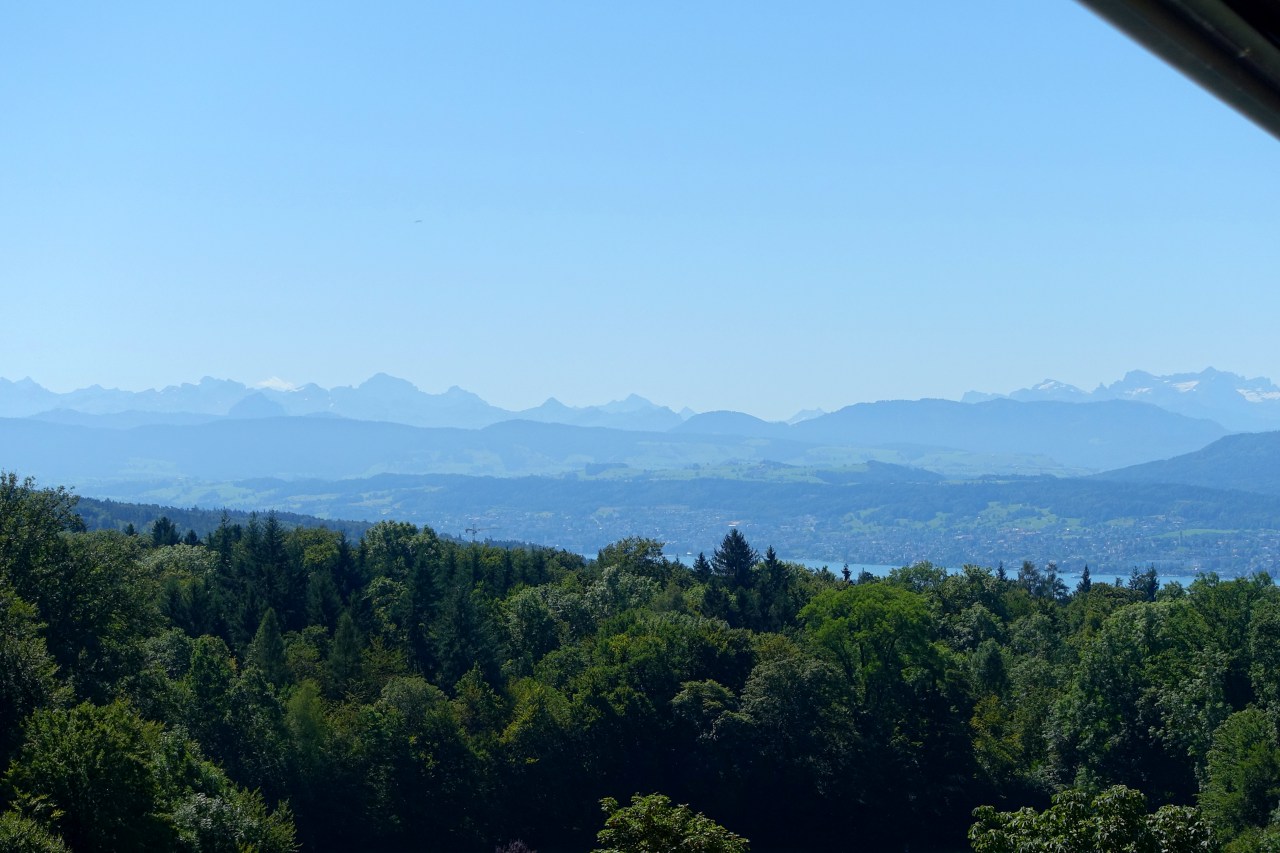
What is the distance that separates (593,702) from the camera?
177ft

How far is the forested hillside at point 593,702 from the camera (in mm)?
38531

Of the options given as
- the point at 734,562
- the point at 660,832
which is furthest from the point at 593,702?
the point at 660,832

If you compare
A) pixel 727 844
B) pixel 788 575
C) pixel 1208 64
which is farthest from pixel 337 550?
pixel 1208 64

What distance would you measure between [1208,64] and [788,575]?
74.6 metres

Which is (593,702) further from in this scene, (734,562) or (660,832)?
(660,832)

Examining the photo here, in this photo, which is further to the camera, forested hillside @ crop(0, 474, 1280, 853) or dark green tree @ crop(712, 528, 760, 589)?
dark green tree @ crop(712, 528, 760, 589)

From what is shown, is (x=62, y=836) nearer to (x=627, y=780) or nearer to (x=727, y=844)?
(x=727, y=844)

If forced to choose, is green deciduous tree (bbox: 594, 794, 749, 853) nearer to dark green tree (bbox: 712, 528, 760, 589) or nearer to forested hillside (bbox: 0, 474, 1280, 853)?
forested hillside (bbox: 0, 474, 1280, 853)

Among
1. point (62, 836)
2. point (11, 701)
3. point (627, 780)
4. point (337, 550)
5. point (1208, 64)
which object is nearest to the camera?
point (1208, 64)

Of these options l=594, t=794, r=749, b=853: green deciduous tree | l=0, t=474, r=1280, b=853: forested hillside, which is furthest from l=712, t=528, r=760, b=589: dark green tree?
l=594, t=794, r=749, b=853: green deciduous tree

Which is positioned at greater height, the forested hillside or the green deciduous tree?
the green deciduous tree

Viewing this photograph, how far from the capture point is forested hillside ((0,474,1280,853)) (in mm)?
38531

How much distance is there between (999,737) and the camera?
56125mm

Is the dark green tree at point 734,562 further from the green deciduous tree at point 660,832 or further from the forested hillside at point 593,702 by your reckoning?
the green deciduous tree at point 660,832
